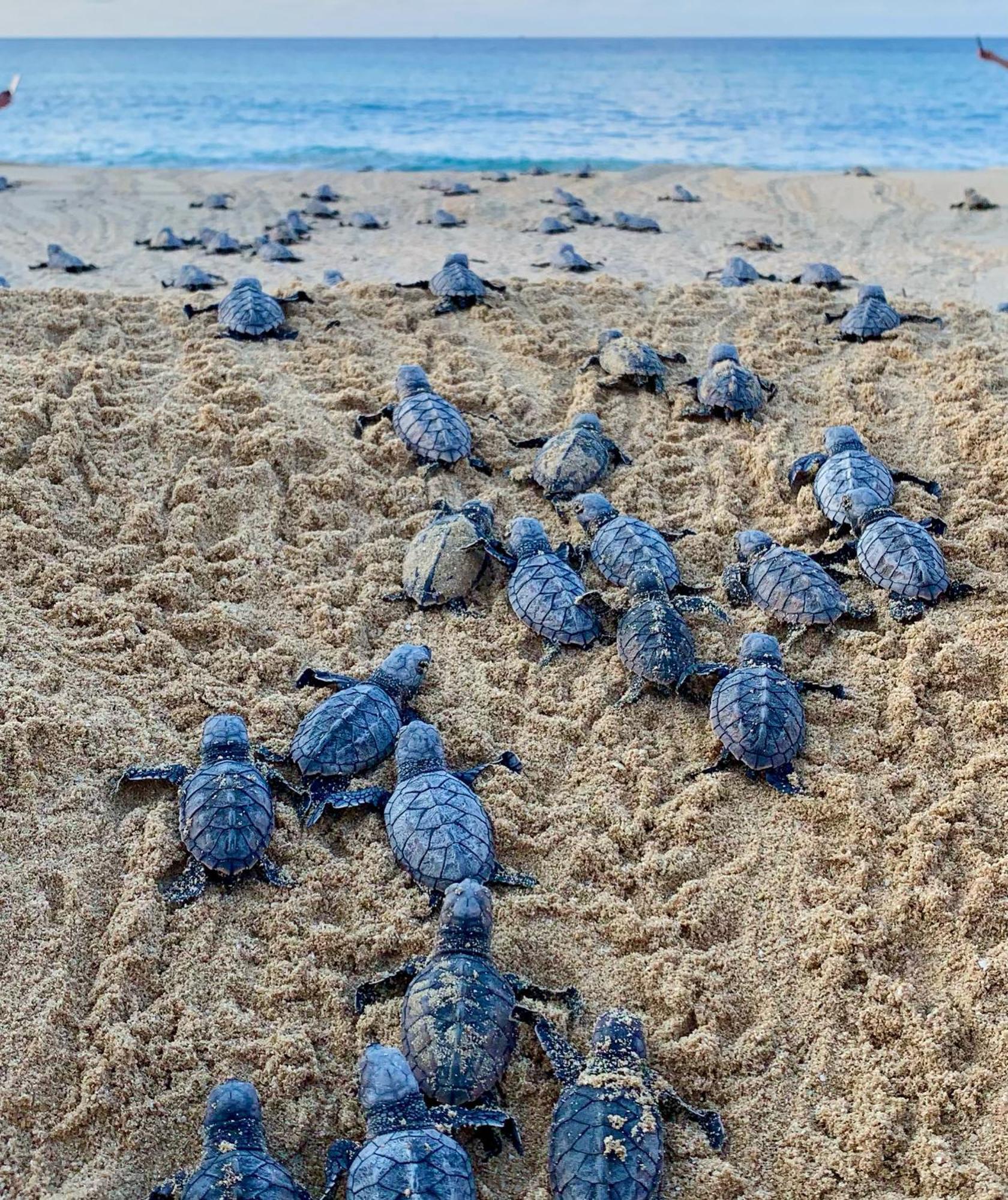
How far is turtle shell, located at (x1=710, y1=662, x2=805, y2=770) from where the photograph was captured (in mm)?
3266

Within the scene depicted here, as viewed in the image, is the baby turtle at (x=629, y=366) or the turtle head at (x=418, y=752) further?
the baby turtle at (x=629, y=366)

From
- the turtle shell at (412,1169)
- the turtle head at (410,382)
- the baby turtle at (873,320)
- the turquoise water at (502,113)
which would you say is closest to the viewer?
the turtle shell at (412,1169)

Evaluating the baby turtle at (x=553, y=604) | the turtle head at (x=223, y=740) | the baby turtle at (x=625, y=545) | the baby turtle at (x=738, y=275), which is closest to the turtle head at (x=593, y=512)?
the baby turtle at (x=625, y=545)

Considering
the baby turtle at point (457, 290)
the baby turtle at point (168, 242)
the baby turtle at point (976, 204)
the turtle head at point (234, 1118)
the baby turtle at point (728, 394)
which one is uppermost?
the baby turtle at point (976, 204)

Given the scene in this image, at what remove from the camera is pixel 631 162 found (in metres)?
20.8

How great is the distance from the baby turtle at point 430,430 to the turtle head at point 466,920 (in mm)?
2865

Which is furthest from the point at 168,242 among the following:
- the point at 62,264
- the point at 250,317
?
the point at 250,317

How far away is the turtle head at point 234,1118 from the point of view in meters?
2.17

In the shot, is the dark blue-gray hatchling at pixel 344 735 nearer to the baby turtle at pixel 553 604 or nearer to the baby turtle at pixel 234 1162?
the baby turtle at pixel 553 604

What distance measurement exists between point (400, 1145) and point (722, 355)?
507cm

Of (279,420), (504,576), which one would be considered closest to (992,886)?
(504,576)

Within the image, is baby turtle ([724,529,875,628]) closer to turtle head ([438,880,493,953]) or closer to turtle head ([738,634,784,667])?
turtle head ([738,634,784,667])

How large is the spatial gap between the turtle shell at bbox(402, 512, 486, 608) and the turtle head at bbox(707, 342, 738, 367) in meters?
2.53

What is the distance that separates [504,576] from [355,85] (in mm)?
49059
